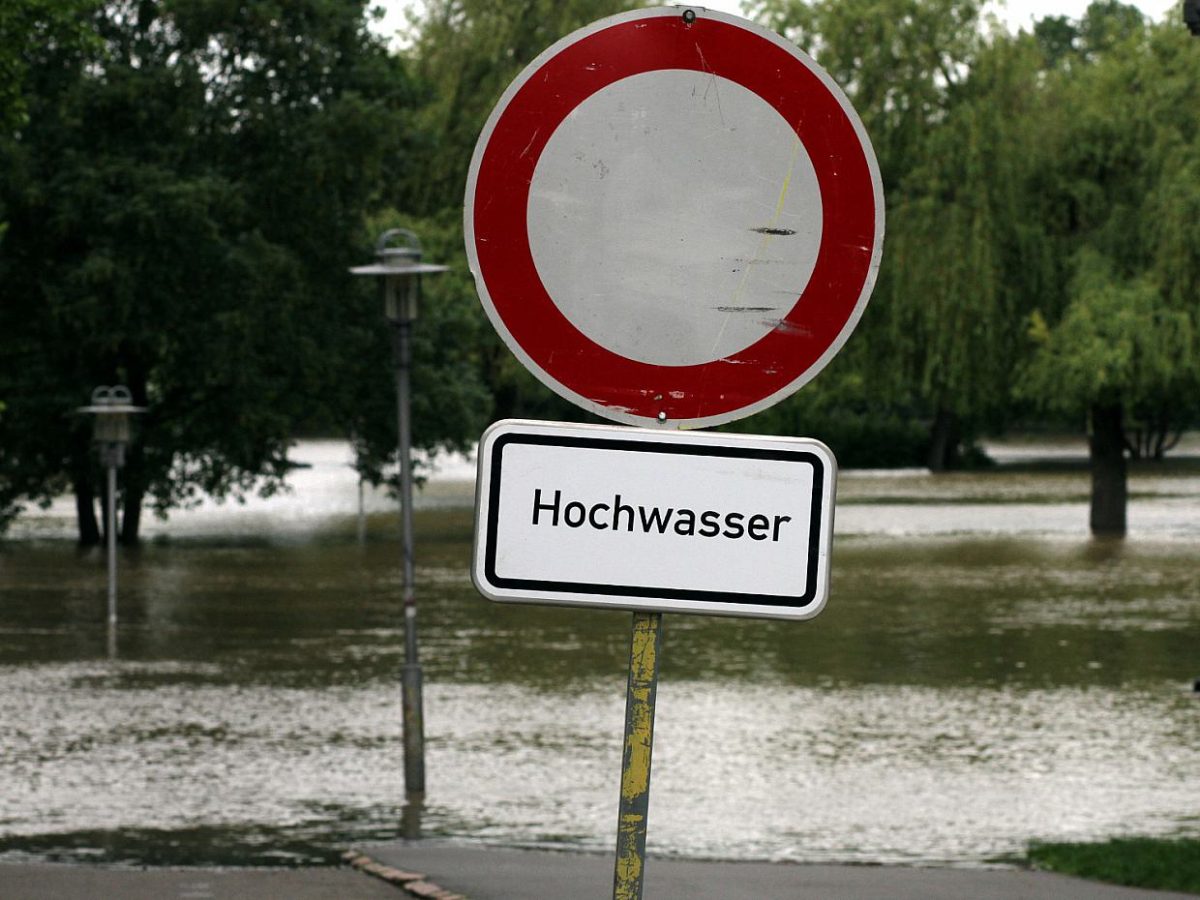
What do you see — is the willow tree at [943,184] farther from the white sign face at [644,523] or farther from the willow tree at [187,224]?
the white sign face at [644,523]

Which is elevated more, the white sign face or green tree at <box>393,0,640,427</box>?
green tree at <box>393,0,640,427</box>

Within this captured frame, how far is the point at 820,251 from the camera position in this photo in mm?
3197

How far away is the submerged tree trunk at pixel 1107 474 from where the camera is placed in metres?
41.5

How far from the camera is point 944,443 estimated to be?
252ft

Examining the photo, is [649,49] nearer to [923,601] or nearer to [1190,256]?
[923,601]

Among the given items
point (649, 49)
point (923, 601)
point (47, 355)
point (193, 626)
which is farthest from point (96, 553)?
point (649, 49)

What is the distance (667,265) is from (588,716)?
46.3 feet

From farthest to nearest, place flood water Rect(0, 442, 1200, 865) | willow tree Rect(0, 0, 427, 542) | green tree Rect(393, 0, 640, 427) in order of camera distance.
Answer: green tree Rect(393, 0, 640, 427) < willow tree Rect(0, 0, 427, 542) < flood water Rect(0, 442, 1200, 865)

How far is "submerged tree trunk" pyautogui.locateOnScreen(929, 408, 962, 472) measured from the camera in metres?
75.9

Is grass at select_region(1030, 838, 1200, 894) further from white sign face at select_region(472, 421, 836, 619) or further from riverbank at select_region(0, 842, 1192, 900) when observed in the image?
white sign face at select_region(472, 421, 836, 619)

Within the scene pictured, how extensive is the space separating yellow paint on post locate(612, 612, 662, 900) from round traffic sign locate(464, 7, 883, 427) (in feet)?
1.01

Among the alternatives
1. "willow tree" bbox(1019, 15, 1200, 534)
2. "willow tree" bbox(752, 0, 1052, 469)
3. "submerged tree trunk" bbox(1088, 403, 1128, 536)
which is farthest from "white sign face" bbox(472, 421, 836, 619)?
"submerged tree trunk" bbox(1088, 403, 1128, 536)

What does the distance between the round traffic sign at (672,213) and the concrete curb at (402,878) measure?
5.55 m

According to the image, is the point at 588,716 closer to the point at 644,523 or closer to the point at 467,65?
the point at 644,523
